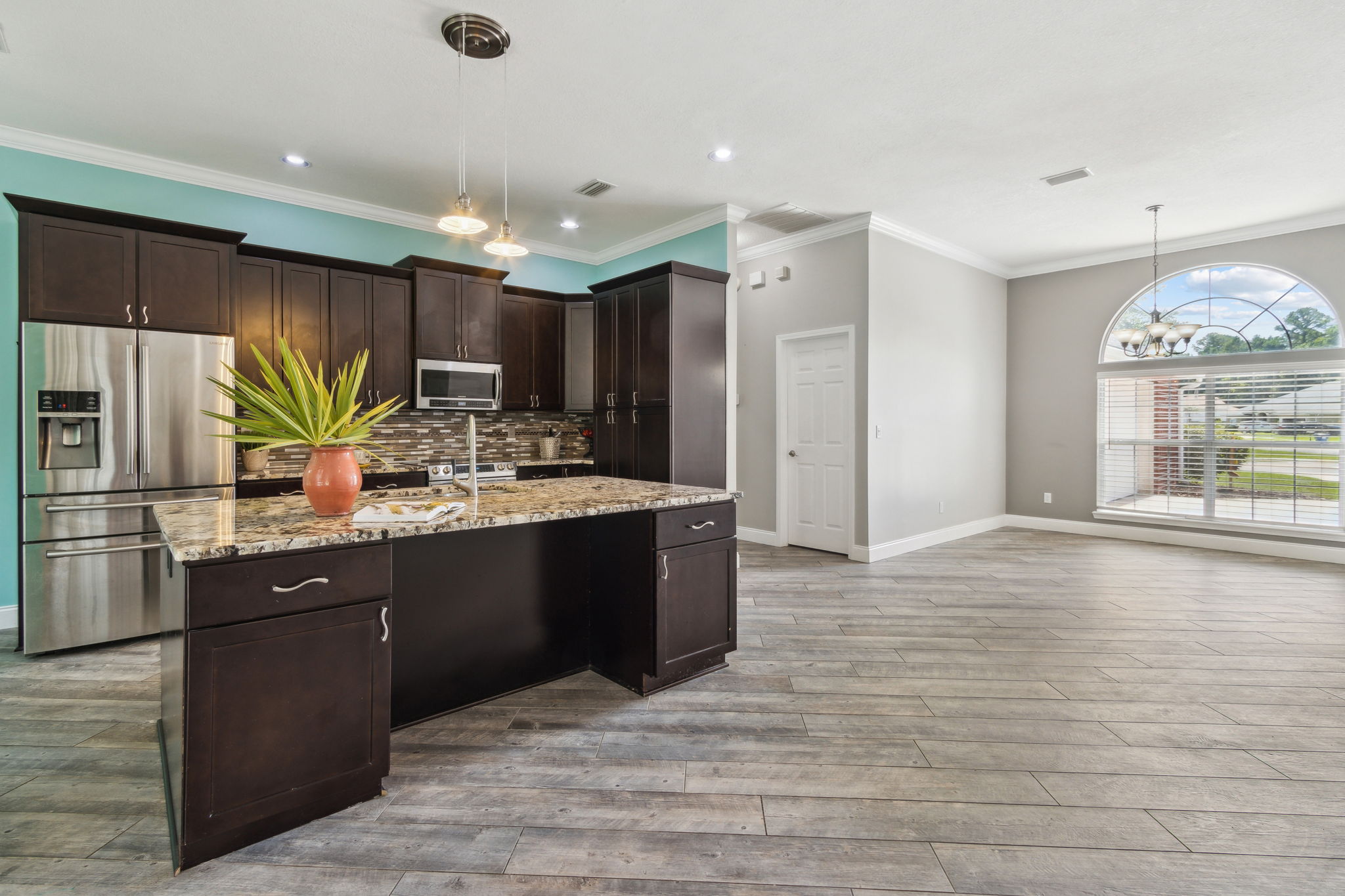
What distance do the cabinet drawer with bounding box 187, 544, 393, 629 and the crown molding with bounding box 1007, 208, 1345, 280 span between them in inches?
290

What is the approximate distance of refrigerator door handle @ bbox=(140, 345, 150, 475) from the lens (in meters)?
3.45

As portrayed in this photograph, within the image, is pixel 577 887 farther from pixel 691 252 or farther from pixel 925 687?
pixel 691 252

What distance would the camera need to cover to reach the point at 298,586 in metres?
1.73

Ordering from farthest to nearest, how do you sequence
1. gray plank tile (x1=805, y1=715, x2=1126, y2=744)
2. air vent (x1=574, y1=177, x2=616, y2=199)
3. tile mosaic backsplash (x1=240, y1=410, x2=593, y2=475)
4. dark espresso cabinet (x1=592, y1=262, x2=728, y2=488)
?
tile mosaic backsplash (x1=240, y1=410, x2=593, y2=475) → dark espresso cabinet (x1=592, y1=262, x2=728, y2=488) → air vent (x1=574, y1=177, x2=616, y2=199) → gray plank tile (x1=805, y1=715, x2=1126, y2=744)

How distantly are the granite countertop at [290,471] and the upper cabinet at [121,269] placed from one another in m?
0.96

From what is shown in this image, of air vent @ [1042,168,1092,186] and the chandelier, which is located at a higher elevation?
air vent @ [1042,168,1092,186]

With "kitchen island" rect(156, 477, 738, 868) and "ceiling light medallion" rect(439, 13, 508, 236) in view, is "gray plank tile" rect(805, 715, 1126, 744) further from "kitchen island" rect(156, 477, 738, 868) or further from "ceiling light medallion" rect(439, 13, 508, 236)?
"ceiling light medallion" rect(439, 13, 508, 236)

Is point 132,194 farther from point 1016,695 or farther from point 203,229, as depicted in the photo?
point 1016,695

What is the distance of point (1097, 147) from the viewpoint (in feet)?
12.7

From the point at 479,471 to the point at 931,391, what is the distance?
4313 millimetres

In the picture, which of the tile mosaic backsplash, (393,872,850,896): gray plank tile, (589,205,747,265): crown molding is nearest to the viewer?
(393,872,850,896): gray plank tile

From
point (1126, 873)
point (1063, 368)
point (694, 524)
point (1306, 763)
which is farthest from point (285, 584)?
point (1063, 368)

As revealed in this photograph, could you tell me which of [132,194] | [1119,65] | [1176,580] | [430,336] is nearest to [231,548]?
[430,336]

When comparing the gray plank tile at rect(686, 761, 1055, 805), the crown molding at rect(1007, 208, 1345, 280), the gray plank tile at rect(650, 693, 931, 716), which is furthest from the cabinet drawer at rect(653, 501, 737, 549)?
the crown molding at rect(1007, 208, 1345, 280)
